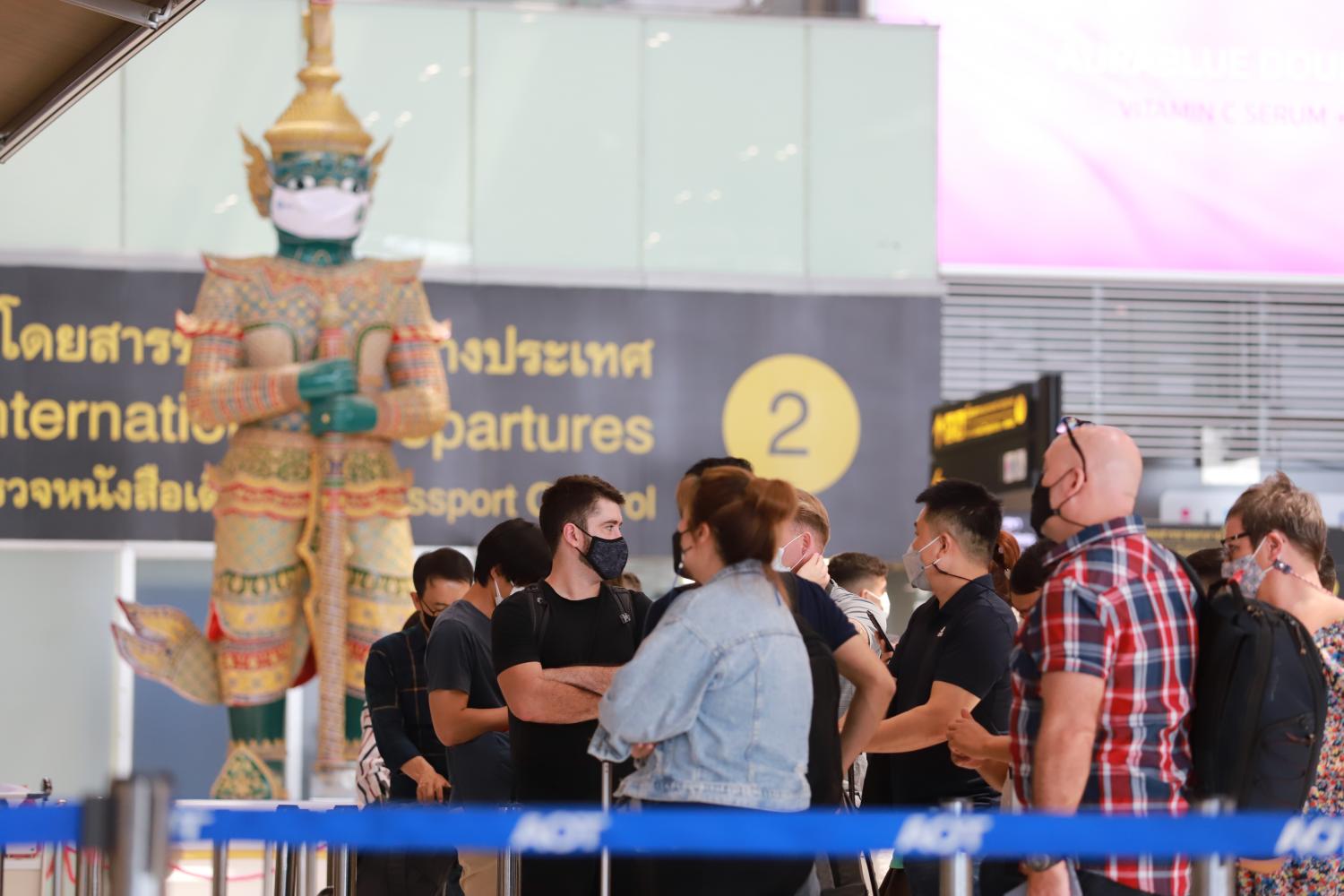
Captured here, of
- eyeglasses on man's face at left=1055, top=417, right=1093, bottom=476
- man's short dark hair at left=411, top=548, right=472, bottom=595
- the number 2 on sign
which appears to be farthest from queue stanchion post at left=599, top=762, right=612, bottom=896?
the number 2 on sign

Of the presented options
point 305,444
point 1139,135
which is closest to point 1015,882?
point 305,444

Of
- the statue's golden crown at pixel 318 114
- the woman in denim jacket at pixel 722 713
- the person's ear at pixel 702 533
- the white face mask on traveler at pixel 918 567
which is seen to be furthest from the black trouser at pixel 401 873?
the statue's golden crown at pixel 318 114

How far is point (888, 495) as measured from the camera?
34.6ft

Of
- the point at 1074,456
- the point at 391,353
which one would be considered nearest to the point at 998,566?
the point at 1074,456

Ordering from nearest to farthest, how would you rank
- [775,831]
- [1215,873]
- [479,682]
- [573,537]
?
[775,831] → [1215,873] → [573,537] → [479,682]

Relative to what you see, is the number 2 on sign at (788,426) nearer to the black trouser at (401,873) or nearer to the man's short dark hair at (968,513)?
the black trouser at (401,873)

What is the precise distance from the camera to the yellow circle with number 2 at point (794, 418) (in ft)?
34.8

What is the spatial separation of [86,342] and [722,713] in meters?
7.69

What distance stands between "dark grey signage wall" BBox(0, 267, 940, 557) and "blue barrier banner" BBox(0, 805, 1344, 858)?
7573 millimetres

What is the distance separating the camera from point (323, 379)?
28.6 feet

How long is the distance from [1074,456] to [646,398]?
284 inches

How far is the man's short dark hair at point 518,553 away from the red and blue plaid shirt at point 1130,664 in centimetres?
173

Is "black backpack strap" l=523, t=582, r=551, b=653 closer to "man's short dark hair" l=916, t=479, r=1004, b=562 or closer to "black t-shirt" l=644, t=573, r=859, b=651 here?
"black t-shirt" l=644, t=573, r=859, b=651

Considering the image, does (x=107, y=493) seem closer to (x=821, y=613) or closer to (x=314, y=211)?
(x=314, y=211)
